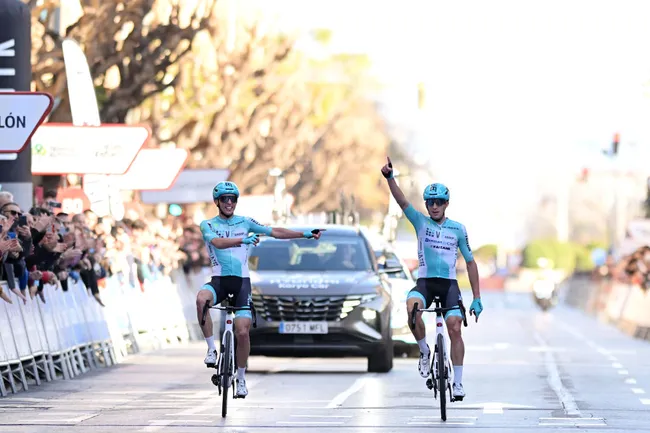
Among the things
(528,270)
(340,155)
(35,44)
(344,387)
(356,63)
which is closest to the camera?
(344,387)

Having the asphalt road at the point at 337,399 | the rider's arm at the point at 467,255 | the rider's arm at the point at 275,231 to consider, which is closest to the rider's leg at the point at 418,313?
the rider's arm at the point at 467,255

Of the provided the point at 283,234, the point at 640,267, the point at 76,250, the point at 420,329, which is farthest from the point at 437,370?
the point at 640,267

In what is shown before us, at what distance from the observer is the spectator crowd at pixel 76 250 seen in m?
22.5

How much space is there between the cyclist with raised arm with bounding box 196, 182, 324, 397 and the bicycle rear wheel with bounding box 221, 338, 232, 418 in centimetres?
18

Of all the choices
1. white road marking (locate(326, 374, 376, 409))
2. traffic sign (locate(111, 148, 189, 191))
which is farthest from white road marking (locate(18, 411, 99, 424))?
traffic sign (locate(111, 148, 189, 191))

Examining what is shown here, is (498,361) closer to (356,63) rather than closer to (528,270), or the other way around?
(356,63)

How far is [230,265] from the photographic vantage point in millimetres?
18797

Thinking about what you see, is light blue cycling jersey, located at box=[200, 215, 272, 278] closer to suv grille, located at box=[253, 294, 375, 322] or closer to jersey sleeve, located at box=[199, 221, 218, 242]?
jersey sleeve, located at box=[199, 221, 218, 242]

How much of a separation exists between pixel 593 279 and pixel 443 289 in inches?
2538

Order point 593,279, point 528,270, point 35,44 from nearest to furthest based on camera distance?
point 35,44 → point 593,279 → point 528,270

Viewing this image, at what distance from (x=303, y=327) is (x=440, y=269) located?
6876mm

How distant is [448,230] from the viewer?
1838cm

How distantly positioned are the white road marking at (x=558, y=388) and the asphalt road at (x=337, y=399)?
0.04 ft

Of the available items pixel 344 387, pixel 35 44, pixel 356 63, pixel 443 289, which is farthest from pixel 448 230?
pixel 356 63
